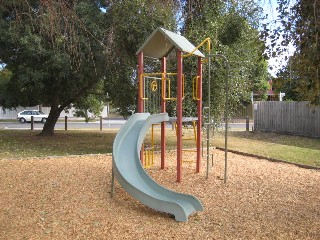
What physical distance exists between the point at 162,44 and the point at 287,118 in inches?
492

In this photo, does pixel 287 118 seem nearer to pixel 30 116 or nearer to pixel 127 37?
pixel 127 37

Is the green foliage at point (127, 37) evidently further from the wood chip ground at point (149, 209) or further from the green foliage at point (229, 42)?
the wood chip ground at point (149, 209)

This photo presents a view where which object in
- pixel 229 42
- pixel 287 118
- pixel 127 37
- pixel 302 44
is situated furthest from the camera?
pixel 287 118

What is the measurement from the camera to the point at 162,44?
852cm

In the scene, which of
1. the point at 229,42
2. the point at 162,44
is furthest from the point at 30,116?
the point at 162,44

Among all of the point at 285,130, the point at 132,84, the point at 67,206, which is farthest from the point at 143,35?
the point at 285,130

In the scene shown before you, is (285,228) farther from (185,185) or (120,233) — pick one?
(185,185)

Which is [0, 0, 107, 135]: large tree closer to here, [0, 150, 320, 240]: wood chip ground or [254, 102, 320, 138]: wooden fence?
[0, 150, 320, 240]: wood chip ground

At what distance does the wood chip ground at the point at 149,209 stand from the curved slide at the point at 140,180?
0.54 ft

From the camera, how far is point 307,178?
27.4ft

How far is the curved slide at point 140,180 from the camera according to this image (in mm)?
5480

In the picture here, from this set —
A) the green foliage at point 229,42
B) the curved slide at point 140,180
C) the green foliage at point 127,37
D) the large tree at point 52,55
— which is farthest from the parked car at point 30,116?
the curved slide at point 140,180

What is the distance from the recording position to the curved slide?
5.48 m

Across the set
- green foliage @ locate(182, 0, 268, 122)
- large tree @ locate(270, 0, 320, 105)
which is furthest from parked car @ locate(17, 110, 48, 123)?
large tree @ locate(270, 0, 320, 105)
